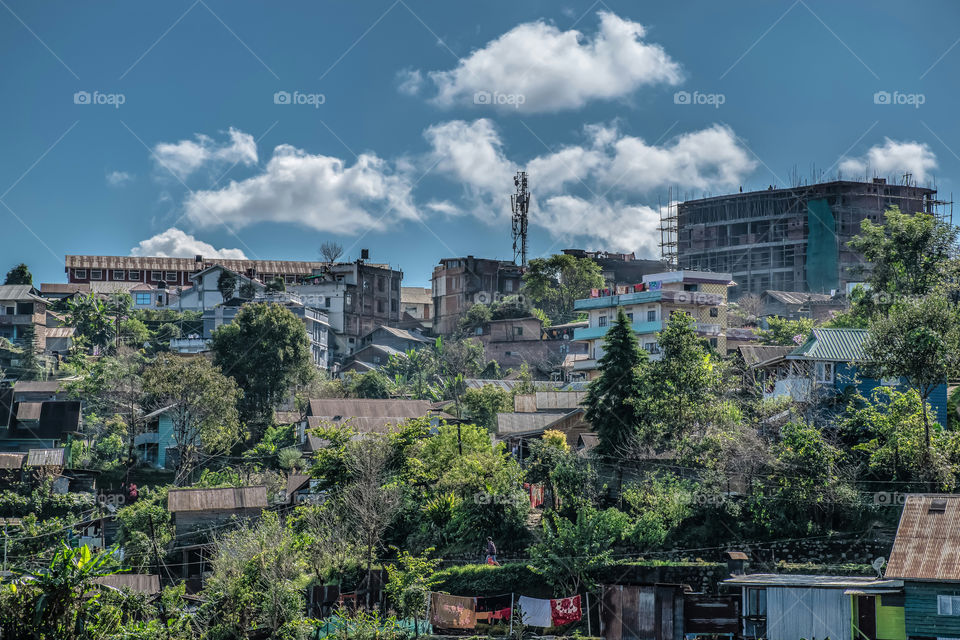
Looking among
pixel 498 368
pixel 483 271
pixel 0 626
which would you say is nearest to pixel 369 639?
pixel 0 626

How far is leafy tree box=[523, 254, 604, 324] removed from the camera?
71250 millimetres

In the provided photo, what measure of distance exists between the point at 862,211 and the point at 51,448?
55523mm

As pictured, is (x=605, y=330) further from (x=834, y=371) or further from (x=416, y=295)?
(x=416, y=295)

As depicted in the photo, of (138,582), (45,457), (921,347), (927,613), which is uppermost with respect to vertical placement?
(921,347)

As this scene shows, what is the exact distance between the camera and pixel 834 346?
109ft

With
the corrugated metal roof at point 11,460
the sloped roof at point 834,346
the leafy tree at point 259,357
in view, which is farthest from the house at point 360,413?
the sloped roof at point 834,346


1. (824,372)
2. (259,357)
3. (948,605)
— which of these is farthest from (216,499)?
(948,605)

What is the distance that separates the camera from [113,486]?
4309 cm

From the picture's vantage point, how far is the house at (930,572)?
71.4ft

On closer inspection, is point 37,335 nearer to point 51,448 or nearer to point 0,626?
point 51,448

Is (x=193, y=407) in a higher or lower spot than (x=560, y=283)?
lower

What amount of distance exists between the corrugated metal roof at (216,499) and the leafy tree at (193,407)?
5112 mm

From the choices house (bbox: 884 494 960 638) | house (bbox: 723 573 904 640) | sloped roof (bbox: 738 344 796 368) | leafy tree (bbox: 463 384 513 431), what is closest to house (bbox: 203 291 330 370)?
leafy tree (bbox: 463 384 513 431)

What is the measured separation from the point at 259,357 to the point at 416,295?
42.5 meters
